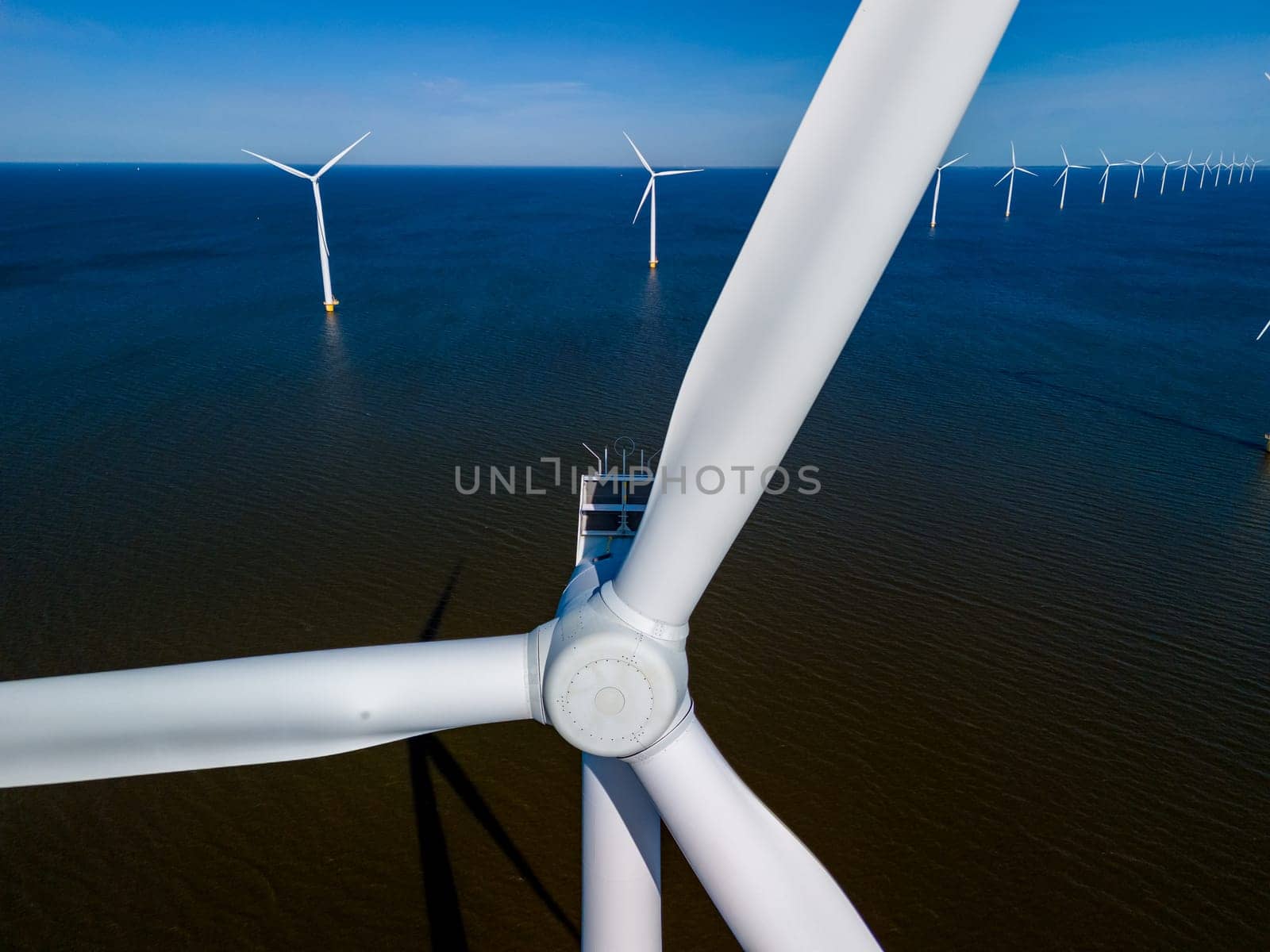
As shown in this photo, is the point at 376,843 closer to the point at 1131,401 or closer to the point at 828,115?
the point at 828,115

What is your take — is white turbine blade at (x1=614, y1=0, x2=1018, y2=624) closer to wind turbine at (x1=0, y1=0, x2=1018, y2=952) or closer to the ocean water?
wind turbine at (x1=0, y1=0, x2=1018, y2=952)


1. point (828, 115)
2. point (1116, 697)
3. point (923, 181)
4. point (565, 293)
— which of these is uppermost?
point (565, 293)

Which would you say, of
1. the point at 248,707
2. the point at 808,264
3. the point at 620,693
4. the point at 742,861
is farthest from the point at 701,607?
the point at 808,264

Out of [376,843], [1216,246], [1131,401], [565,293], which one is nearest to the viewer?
[376,843]

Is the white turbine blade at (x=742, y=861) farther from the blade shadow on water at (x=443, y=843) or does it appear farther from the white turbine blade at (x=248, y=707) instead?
the blade shadow on water at (x=443, y=843)

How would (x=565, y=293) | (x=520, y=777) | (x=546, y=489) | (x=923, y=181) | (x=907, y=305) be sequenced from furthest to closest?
1. (x=565, y=293)
2. (x=907, y=305)
3. (x=546, y=489)
4. (x=520, y=777)
5. (x=923, y=181)

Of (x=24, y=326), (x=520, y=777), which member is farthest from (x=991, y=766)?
(x=24, y=326)

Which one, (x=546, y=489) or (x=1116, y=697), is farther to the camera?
(x=546, y=489)

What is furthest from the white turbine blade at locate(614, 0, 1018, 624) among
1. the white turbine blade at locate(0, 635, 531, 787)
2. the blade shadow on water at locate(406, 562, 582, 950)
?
the blade shadow on water at locate(406, 562, 582, 950)
